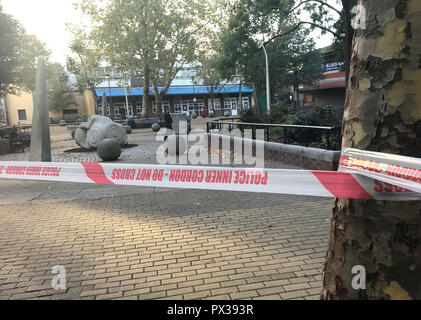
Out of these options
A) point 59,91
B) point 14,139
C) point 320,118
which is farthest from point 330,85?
point 59,91

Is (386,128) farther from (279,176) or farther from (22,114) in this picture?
(22,114)

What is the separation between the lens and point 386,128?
83.9 inches

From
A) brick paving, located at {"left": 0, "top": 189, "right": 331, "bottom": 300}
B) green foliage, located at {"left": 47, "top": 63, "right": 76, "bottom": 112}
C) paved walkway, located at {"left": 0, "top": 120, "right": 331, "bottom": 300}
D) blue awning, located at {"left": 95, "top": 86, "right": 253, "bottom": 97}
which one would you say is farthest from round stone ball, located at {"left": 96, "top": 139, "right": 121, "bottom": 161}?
green foliage, located at {"left": 47, "top": 63, "right": 76, "bottom": 112}

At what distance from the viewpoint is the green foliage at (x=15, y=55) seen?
74.7 feet

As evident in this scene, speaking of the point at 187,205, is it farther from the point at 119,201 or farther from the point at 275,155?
the point at 275,155

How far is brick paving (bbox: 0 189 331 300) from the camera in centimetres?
356

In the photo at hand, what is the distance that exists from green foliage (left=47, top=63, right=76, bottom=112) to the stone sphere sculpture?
44.8 meters

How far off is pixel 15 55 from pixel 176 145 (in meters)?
17.5

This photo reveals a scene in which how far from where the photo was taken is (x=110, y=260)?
4297 mm

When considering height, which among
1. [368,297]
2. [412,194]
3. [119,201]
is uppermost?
[412,194]

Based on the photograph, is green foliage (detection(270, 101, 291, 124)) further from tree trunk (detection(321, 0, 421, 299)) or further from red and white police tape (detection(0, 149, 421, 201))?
tree trunk (detection(321, 0, 421, 299))

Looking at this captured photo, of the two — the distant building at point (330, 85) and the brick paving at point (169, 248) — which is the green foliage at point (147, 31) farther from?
the brick paving at point (169, 248)
